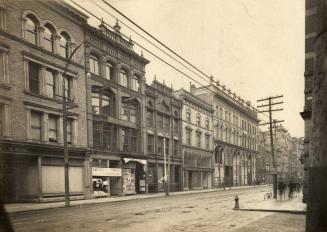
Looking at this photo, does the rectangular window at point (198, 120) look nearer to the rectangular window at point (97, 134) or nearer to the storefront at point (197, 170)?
the storefront at point (197, 170)

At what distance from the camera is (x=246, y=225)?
11172 mm

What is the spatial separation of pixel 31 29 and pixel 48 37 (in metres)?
1.71

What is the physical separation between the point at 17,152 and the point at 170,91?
23.0m

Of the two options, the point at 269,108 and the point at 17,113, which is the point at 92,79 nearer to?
the point at 17,113

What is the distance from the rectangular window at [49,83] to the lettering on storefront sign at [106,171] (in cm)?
715

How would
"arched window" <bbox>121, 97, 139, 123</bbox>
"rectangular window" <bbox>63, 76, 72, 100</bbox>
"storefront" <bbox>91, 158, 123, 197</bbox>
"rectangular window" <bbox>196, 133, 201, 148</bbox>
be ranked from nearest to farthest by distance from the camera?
"rectangular window" <bbox>63, 76, 72, 100</bbox>, "storefront" <bbox>91, 158, 123, 197</bbox>, "arched window" <bbox>121, 97, 139, 123</bbox>, "rectangular window" <bbox>196, 133, 201, 148</bbox>

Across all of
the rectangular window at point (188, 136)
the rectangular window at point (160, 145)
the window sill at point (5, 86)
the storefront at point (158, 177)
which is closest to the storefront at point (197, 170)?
the rectangular window at point (188, 136)

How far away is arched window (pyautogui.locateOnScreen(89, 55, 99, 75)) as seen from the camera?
94.1ft

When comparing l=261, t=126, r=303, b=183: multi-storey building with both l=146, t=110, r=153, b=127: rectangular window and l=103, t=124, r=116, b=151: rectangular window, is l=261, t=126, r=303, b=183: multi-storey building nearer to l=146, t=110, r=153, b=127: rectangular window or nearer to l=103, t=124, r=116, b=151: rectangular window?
l=146, t=110, r=153, b=127: rectangular window

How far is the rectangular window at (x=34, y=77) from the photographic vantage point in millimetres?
22266

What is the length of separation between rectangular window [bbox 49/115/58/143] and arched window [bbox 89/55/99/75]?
19.9ft

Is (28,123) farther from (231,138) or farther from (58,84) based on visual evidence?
(231,138)

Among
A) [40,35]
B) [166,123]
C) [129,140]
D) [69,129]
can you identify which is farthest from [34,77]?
[166,123]

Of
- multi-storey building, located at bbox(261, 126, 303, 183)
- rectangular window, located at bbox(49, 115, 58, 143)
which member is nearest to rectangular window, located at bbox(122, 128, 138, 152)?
rectangular window, located at bbox(49, 115, 58, 143)
